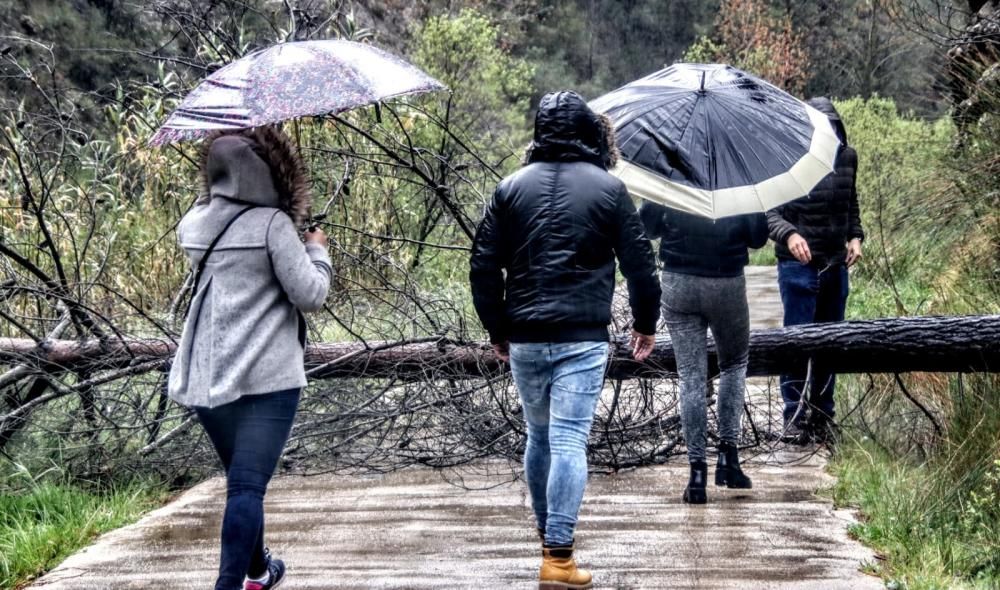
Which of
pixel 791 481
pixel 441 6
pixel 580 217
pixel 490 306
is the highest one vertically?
pixel 441 6

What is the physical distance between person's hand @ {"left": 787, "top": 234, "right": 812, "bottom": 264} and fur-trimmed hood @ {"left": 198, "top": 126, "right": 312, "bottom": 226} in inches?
132

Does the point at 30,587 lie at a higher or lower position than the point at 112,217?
lower

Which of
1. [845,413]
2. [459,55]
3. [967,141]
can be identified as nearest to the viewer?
[845,413]

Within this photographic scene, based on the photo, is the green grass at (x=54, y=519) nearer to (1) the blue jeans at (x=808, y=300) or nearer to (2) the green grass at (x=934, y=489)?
(2) the green grass at (x=934, y=489)

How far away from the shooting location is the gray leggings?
5.96 metres

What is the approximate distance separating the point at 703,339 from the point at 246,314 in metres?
2.68

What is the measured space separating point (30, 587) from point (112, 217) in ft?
25.4

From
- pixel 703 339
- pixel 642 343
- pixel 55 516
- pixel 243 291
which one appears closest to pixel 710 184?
pixel 703 339

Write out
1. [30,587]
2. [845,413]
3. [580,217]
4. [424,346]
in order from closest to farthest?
[580,217], [30,587], [424,346], [845,413]

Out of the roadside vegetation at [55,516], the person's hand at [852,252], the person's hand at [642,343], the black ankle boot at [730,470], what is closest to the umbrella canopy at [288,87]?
the person's hand at [642,343]

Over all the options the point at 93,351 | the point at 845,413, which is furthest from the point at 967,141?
the point at 93,351

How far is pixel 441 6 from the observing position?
34.9m

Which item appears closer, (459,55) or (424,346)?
(424,346)

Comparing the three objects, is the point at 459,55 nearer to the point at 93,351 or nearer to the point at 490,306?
the point at 93,351
